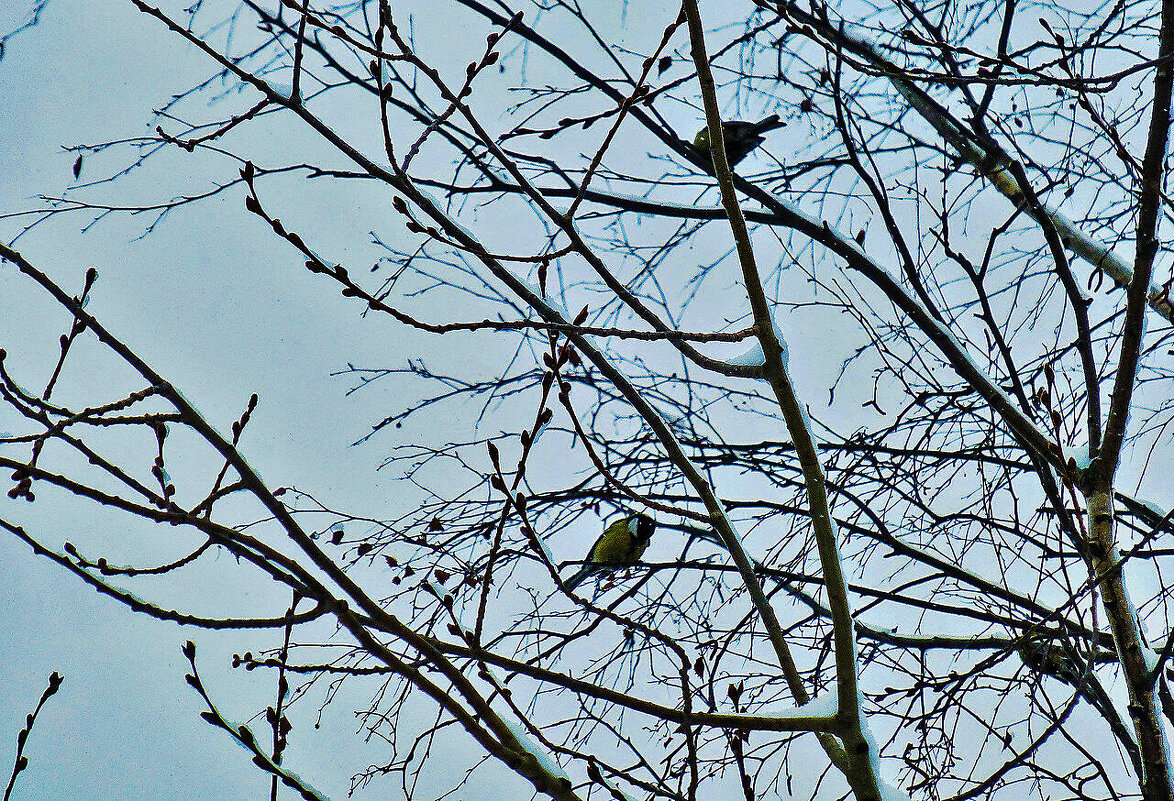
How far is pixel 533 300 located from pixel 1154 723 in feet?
5.89

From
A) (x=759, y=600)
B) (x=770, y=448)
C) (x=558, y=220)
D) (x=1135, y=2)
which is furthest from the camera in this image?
(x=770, y=448)

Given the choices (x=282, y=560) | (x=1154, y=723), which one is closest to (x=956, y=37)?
(x=1154, y=723)

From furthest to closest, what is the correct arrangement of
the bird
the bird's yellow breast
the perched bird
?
the bird's yellow breast, the bird, the perched bird

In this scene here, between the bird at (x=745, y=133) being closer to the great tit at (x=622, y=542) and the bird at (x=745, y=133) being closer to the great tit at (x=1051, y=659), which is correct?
the great tit at (x=622, y=542)

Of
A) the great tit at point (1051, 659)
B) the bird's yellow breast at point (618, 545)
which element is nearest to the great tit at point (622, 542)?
the bird's yellow breast at point (618, 545)

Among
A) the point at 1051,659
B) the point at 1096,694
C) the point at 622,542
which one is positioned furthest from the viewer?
the point at 622,542

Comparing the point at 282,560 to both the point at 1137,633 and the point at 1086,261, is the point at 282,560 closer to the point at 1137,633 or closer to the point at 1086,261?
the point at 1137,633

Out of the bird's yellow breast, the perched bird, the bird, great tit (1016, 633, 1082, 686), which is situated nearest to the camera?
the perched bird

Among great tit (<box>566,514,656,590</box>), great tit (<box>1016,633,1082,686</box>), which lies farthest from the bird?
great tit (<box>1016,633,1082,686</box>)

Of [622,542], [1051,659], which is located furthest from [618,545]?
[1051,659]

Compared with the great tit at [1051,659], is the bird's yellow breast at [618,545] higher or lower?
higher

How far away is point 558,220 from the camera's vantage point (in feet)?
4.95

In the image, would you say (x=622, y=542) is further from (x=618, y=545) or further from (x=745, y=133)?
(x=745, y=133)

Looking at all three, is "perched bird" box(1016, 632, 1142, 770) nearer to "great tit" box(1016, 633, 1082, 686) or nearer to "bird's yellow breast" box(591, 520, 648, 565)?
"great tit" box(1016, 633, 1082, 686)
